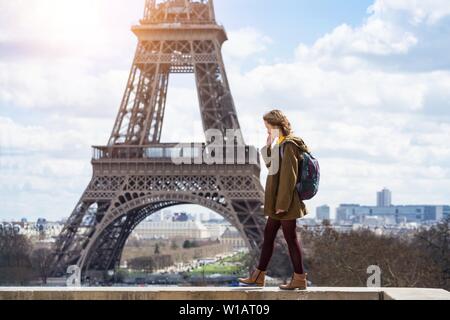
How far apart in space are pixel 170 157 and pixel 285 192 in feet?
124

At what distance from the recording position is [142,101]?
161 ft

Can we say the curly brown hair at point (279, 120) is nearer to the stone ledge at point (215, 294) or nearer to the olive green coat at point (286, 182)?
the olive green coat at point (286, 182)

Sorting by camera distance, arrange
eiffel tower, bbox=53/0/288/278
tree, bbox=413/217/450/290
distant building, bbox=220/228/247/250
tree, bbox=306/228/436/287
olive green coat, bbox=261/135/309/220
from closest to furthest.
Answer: olive green coat, bbox=261/135/309/220
tree, bbox=306/228/436/287
tree, bbox=413/217/450/290
eiffel tower, bbox=53/0/288/278
distant building, bbox=220/228/247/250

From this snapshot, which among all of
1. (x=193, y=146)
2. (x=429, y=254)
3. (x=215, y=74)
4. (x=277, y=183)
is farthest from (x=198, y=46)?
(x=277, y=183)

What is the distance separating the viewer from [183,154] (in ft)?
158

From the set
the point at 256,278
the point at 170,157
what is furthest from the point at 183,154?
the point at 256,278

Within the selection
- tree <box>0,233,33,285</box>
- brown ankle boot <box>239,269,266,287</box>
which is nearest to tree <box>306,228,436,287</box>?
tree <box>0,233,33,285</box>

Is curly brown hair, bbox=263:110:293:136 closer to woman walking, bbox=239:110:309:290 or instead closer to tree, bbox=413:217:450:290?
woman walking, bbox=239:110:309:290

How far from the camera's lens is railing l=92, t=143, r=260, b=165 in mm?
47125

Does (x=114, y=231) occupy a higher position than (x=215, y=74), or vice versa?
(x=215, y=74)

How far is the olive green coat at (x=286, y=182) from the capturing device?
10.6 metres

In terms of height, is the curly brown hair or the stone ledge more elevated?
the curly brown hair
